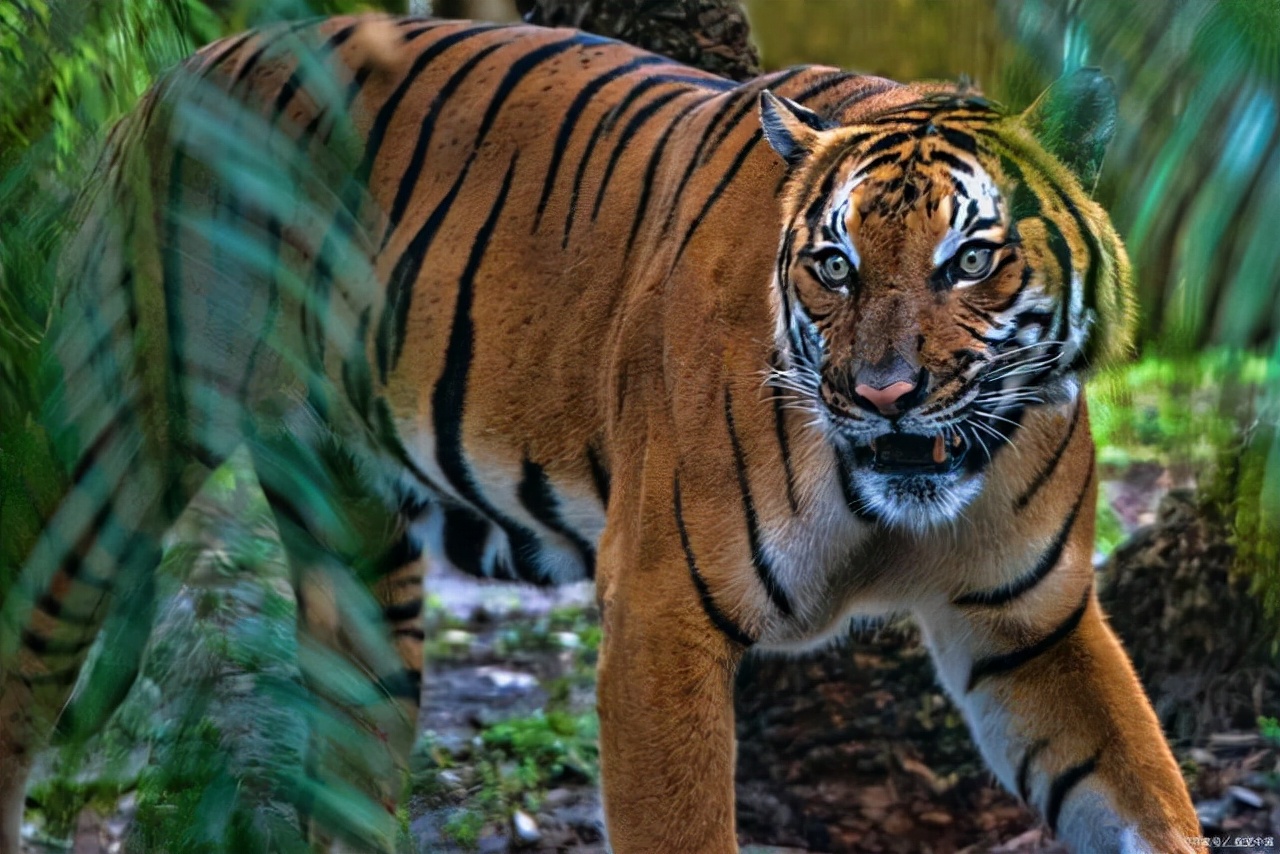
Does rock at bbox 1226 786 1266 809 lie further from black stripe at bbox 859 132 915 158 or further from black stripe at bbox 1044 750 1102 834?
black stripe at bbox 859 132 915 158

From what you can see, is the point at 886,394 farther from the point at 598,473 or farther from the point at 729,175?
the point at 598,473

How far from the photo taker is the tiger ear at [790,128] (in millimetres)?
2471

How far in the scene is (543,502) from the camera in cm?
322

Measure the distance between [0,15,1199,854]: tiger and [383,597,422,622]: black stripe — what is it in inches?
7.4

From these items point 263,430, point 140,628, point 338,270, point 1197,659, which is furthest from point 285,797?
point 1197,659

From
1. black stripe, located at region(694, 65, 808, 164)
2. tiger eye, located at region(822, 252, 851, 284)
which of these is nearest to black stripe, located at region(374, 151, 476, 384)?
black stripe, located at region(694, 65, 808, 164)

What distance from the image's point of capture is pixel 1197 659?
13.2ft

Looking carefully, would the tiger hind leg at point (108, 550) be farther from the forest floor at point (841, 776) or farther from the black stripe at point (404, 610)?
the black stripe at point (404, 610)

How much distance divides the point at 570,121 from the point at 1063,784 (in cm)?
175

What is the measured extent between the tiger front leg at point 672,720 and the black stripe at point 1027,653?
495 millimetres

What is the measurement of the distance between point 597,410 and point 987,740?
1029mm

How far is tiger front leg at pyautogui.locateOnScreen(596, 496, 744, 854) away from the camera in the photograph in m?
2.55

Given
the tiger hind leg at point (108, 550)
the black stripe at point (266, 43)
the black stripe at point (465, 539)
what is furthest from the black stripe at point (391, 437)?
the black stripe at point (266, 43)

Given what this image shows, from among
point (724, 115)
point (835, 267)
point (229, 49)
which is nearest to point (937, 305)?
point (835, 267)
